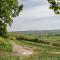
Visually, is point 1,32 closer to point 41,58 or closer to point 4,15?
point 4,15

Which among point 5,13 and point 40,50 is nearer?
point 40,50

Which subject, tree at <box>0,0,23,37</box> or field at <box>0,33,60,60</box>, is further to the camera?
tree at <box>0,0,23,37</box>

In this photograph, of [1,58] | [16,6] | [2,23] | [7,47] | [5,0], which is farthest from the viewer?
[16,6]

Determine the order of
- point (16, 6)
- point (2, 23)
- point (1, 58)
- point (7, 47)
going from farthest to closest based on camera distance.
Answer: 1. point (16, 6)
2. point (2, 23)
3. point (7, 47)
4. point (1, 58)

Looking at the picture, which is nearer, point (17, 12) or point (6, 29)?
point (6, 29)

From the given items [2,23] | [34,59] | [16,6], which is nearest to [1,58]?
[34,59]

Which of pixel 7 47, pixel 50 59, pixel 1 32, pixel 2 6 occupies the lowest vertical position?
pixel 1 32

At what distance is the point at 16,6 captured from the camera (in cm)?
3728

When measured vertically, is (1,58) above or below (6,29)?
above

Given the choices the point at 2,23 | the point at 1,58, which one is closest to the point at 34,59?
the point at 1,58

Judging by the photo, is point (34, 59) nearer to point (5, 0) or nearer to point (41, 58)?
point (41, 58)

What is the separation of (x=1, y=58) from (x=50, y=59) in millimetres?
3055

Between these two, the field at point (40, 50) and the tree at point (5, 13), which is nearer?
the field at point (40, 50)

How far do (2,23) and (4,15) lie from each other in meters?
2.31
